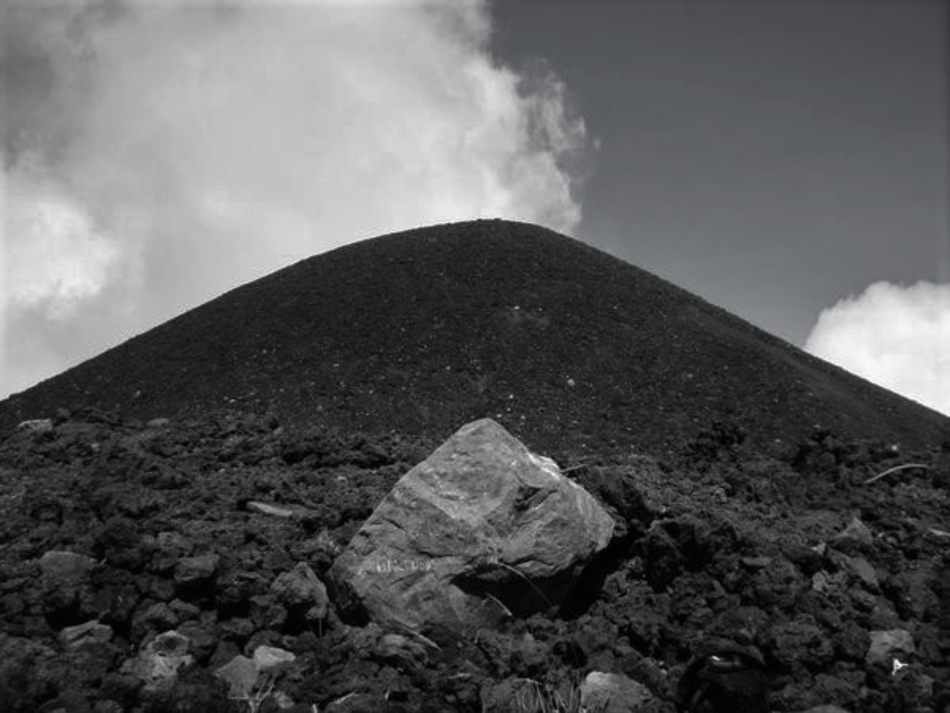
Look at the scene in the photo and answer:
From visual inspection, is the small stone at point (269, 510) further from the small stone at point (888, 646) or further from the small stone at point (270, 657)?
the small stone at point (888, 646)

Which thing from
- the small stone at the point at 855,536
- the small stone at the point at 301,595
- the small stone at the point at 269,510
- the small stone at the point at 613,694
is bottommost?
the small stone at the point at 613,694

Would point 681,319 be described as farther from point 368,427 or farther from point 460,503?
point 460,503

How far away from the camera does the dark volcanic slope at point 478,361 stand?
1180 cm

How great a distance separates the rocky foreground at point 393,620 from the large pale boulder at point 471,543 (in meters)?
0.12

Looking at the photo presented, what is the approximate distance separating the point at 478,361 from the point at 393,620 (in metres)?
8.71

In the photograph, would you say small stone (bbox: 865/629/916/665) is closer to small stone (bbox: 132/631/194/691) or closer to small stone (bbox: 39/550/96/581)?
small stone (bbox: 132/631/194/691)

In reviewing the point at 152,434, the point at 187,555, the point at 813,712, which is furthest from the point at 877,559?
the point at 152,434

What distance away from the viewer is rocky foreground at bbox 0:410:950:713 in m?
3.90

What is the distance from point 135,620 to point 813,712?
3.64 m

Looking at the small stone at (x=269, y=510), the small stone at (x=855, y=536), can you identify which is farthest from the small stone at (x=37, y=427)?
Answer: the small stone at (x=855, y=536)

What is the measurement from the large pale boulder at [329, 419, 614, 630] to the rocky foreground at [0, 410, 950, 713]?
124 millimetres

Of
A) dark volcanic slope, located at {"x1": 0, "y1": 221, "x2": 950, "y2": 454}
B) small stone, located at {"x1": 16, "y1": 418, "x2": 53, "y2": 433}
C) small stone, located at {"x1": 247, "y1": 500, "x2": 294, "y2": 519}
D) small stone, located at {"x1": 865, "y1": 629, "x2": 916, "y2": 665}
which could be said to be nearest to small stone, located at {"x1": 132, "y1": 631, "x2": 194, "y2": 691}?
small stone, located at {"x1": 247, "y1": 500, "x2": 294, "y2": 519}

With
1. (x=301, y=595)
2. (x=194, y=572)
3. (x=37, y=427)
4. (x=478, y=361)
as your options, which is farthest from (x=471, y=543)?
(x=478, y=361)

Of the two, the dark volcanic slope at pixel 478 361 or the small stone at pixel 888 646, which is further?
the dark volcanic slope at pixel 478 361
